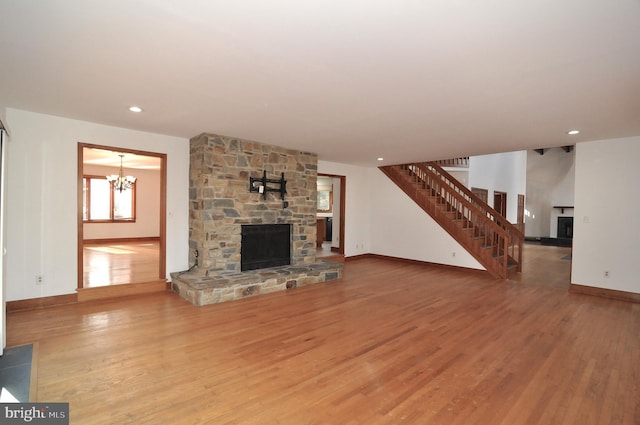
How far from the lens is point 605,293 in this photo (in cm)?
491

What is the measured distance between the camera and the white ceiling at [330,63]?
5.94 ft

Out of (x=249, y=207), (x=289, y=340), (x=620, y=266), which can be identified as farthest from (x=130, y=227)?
(x=620, y=266)

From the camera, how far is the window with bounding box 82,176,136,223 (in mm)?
9594

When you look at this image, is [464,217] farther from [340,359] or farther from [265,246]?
[340,359]

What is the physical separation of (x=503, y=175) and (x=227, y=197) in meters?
9.66

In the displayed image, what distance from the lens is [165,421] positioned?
191 cm

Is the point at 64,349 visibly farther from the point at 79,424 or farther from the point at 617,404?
the point at 617,404

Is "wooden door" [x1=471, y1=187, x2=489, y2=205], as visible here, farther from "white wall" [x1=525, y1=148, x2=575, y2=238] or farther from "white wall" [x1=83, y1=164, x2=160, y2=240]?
"white wall" [x1=83, y1=164, x2=160, y2=240]

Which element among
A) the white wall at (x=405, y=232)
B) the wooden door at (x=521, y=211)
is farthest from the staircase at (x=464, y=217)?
the wooden door at (x=521, y=211)

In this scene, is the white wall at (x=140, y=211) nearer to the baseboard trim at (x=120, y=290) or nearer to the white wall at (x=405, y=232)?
Result: the baseboard trim at (x=120, y=290)

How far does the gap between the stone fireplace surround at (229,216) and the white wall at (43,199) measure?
1329 millimetres

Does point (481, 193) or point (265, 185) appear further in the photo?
point (481, 193)

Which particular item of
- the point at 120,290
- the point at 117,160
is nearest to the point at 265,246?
the point at 120,290
